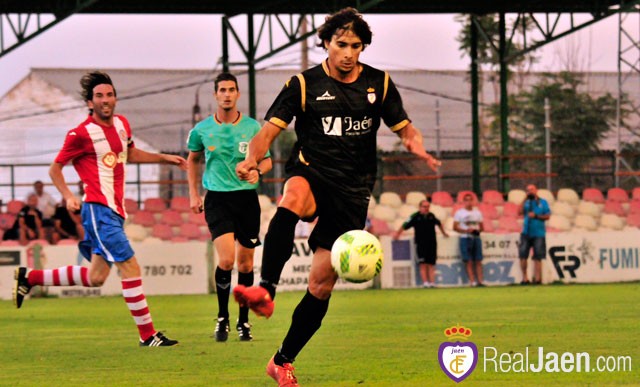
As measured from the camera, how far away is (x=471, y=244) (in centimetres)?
2831

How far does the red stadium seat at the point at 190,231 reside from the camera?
30984mm

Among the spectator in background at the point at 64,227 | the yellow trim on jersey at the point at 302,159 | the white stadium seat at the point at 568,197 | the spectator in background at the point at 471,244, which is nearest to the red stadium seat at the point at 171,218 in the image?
the spectator in background at the point at 64,227

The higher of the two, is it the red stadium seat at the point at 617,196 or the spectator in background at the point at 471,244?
the red stadium seat at the point at 617,196

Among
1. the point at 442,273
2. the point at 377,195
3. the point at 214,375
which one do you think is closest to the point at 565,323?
the point at 214,375

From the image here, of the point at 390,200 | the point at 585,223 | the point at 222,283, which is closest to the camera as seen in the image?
the point at 222,283

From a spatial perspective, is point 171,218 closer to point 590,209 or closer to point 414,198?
point 414,198

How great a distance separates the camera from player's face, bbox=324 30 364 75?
368 inches

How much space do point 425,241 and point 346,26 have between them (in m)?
18.7

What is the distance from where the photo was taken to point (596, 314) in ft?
56.3

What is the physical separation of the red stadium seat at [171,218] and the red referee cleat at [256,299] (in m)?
22.9

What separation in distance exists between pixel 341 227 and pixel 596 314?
8.53 meters

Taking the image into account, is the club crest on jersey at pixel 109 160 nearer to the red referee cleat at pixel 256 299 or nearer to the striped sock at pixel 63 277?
the striped sock at pixel 63 277

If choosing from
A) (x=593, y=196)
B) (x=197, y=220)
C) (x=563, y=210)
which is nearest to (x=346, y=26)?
(x=197, y=220)

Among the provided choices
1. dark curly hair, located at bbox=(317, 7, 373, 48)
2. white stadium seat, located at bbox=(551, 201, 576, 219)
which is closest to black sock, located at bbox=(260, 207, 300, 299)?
dark curly hair, located at bbox=(317, 7, 373, 48)
